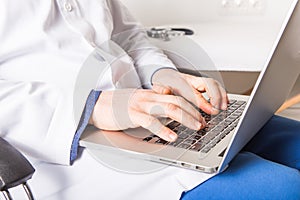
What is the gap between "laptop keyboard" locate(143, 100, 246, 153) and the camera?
68 cm

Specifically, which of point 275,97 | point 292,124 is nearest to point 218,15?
point 292,124

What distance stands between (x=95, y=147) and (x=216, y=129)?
220 mm

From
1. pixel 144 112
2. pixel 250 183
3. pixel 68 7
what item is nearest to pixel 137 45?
pixel 68 7

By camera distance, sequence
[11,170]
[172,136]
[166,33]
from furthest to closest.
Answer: [166,33], [172,136], [11,170]

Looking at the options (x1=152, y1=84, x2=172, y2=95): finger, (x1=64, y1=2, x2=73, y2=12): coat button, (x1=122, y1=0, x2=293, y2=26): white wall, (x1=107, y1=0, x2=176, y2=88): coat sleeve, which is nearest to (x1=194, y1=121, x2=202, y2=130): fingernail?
(x1=152, y1=84, x2=172, y2=95): finger

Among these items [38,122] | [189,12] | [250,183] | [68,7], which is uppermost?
[68,7]

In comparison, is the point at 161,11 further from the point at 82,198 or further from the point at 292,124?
the point at 82,198

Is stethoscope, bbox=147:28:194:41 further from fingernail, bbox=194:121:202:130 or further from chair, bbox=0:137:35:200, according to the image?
chair, bbox=0:137:35:200

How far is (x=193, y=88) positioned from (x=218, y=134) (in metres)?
0.17

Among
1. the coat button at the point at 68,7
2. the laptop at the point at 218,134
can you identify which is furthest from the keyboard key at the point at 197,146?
the coat button at the point at 68,7

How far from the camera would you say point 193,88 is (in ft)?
2.88

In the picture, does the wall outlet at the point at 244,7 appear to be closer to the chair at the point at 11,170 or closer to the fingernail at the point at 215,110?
the fingernail at the point at 215,110

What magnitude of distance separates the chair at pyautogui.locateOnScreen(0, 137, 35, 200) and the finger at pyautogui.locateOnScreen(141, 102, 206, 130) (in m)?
0.22

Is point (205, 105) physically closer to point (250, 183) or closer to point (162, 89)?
point (162, 89)
